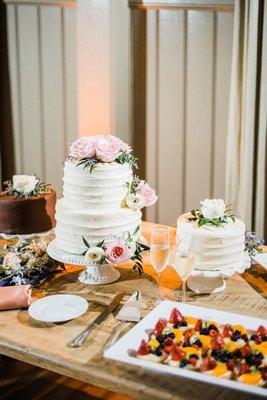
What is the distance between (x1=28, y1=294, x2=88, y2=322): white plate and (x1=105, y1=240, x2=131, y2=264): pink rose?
0.17m

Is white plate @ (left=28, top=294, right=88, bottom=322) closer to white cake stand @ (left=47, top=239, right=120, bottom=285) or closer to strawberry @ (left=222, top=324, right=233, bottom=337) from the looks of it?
white cake stand @ (left=47, top=239, right=120, bottom=285)

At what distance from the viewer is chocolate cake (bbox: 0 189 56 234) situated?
2.48 m

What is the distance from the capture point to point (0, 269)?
2.10 m

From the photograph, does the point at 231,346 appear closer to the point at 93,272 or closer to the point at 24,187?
the point at 93,272

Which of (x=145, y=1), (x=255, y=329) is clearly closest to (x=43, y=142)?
(x=145, y=1)

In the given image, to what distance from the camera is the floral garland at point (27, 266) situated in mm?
2026

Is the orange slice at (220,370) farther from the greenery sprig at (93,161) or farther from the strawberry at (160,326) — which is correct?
the greenery sprig at (93,161)

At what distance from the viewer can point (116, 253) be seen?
75.8 inches

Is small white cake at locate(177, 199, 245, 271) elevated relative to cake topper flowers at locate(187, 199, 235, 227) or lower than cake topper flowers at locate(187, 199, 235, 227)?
lower

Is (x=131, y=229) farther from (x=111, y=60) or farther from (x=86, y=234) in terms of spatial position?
(x=111, y=60)

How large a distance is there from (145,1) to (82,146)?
7.27ft

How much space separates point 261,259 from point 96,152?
0.79m


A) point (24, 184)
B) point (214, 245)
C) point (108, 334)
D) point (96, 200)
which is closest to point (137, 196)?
point (96, 200)

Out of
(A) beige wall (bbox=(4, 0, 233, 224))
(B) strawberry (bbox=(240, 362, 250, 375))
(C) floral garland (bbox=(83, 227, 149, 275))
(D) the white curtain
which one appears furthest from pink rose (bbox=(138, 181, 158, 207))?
(A) beige wall (bbox=(4, 0, 233, 224))
